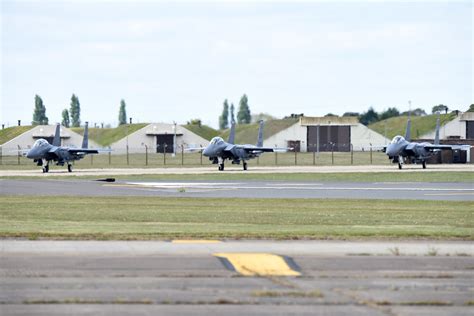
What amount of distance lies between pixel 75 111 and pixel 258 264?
12145 cm

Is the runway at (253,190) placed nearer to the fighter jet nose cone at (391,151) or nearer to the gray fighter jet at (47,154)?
the gray fighter jet at (47,154)

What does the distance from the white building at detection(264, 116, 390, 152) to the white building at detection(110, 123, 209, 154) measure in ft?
34.3

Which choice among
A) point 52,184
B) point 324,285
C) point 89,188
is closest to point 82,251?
point 324,285

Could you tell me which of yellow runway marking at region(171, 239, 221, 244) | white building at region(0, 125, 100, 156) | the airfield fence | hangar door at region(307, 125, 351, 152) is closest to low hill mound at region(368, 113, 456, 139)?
hangar door at region(307, 125, 351, 152)

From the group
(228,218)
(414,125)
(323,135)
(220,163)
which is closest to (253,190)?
(228,218)

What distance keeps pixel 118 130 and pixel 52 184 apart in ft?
261

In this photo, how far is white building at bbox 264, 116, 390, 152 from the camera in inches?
5281

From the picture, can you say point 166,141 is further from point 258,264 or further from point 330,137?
point 258,264

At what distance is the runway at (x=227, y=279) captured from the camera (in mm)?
14516

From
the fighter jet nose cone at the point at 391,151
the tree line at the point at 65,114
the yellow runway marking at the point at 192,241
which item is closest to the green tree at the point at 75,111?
the tree line at the point at 65,114

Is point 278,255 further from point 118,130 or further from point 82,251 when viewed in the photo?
point 118,130

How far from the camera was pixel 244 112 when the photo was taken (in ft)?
583

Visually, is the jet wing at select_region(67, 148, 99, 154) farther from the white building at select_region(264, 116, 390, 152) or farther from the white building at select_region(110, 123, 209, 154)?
the white building at select_region(264, 116, 390, 152)

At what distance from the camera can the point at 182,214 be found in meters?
33.2
